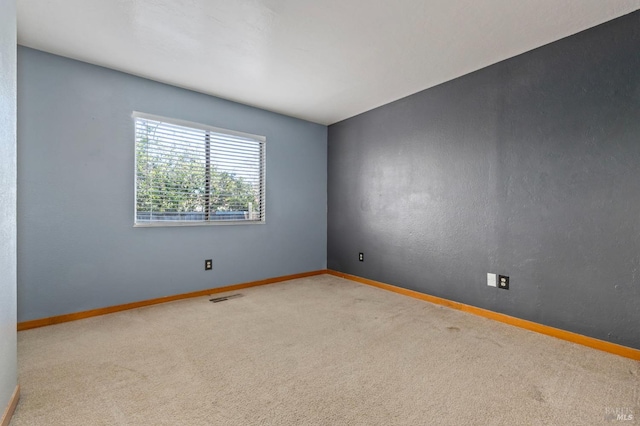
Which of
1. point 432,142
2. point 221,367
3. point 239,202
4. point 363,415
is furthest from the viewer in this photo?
point 239,202

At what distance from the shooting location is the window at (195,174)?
302 cm

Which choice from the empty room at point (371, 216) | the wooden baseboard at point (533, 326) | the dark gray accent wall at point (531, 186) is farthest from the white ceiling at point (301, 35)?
the wooden baseboard at point (533, 326)

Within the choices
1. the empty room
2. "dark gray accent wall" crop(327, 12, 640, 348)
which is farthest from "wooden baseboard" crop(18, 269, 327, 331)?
"dark gray accent wall" crop(327, 12, 640, 348)

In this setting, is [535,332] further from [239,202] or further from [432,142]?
[239,202]

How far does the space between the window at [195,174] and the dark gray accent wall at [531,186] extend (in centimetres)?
174

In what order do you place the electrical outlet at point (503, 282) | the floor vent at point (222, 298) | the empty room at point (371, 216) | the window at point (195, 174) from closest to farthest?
the empty room at point (371, 216), the electrical outlet at point (503, 282), the window at point (195, 174), the floor vent at point (222, 298)

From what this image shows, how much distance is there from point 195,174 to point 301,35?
1.93 metres

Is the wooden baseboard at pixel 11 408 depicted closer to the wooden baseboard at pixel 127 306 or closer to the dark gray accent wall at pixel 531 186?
the wooden baseboard at pixel 127 306

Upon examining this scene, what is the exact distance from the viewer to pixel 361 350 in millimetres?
2033

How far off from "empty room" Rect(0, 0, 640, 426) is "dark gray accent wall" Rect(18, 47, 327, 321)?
0.02 m

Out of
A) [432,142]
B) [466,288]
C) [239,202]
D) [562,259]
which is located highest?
[432,142]

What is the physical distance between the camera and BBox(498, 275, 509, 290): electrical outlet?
8.48 ft

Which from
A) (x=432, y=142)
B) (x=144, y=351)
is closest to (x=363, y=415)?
(x=144, y=351)

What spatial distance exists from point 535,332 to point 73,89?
14.9 ft
